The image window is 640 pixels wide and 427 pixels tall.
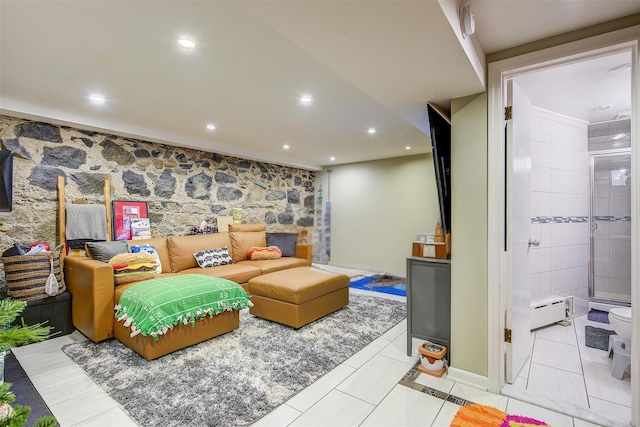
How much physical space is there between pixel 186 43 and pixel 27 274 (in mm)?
2452

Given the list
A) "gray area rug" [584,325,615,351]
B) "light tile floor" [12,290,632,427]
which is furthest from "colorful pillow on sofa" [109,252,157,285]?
"gray area rug" [584,325,615,351]

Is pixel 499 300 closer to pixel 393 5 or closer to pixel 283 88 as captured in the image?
pixel 393 5

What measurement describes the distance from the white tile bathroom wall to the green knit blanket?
10.0ft

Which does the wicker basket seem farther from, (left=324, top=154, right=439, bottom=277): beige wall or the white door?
(left=324, top=154, right=439, bottom=277): beige wall

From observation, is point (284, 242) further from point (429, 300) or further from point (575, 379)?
point (575, 379)

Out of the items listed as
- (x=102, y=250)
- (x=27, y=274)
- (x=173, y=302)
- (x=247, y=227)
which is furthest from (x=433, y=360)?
(x=247, y=227)

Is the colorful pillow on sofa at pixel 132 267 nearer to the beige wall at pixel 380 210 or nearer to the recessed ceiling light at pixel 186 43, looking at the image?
the recessed ceiling light at pixel 186 43

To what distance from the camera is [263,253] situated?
4.57 m

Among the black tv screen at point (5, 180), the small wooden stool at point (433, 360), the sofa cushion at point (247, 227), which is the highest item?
the black tv screen at point (5, 180)

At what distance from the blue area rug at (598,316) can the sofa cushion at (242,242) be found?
4.28 meters

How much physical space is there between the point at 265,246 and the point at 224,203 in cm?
97

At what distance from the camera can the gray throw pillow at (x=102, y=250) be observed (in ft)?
9.95

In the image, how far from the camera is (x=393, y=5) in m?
1.22

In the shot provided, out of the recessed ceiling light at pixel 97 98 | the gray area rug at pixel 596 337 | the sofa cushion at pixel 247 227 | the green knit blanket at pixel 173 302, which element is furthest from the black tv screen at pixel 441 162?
the sofa cushion at pixel 247 227
